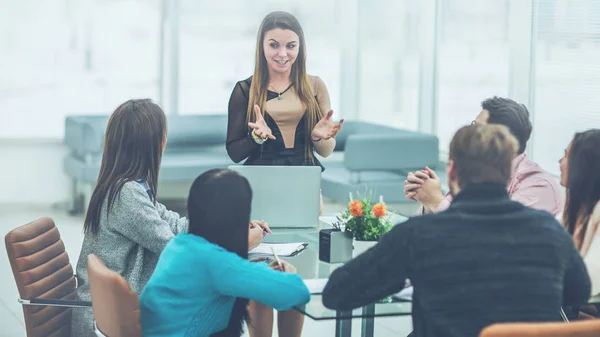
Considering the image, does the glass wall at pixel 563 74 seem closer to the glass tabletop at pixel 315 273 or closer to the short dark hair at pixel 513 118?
the short dark hair at pixel 513 118

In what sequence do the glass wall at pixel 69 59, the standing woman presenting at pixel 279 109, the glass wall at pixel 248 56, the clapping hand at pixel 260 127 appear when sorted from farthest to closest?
1. the glass wall at pixel 69 59
2. the glass wall at pixel 248 56
3. the standing woman presenting at pixel 279 109
4. the clapping hand at pixel 260 127

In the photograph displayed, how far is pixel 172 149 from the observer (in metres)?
8.48

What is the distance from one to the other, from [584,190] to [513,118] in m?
0.50

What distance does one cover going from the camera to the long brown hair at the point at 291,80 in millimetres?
3900

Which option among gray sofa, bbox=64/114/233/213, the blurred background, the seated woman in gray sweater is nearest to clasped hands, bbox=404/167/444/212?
the seated woman in gray sweater

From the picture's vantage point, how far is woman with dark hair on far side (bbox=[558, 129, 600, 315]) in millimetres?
A: 2871

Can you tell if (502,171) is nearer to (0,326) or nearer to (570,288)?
(570,288)

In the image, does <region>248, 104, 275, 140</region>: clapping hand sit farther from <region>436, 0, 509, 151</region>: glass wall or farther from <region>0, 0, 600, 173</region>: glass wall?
<region>436, 0, 509, 151</region>: glass wall

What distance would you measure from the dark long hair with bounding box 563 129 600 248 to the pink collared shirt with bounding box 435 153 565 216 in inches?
13.9

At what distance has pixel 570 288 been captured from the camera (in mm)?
2340

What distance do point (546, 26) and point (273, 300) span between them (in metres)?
4.35

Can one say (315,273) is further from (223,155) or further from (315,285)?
(223,155)

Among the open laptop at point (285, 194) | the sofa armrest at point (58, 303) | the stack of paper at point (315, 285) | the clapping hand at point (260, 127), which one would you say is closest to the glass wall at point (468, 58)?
the clapping hand at point (260, 127)

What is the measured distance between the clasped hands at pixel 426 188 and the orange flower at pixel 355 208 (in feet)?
0.89
